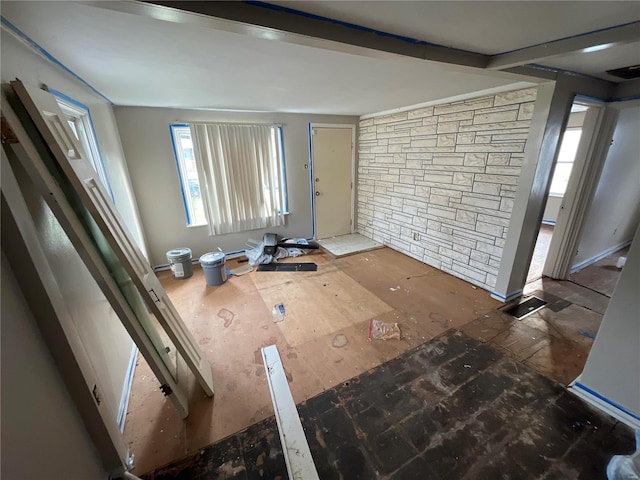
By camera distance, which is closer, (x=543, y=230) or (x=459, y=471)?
(x=459, y=471)

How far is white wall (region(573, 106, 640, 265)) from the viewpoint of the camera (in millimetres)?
2850

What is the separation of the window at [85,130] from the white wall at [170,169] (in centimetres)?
103

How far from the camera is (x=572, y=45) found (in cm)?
145

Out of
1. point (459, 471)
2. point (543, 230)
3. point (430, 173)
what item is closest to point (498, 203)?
point (430, 173)

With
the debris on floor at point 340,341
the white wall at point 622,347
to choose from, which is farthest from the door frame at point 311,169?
the white wall at point 622,347

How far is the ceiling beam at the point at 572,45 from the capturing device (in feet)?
4.25

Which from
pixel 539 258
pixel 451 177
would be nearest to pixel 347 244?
pixel 451 177

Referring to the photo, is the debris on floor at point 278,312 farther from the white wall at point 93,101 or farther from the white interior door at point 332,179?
the white interior door at point 332,179

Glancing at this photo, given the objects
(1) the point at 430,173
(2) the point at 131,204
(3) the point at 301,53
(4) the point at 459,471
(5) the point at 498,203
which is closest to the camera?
(4) the point at 459,471

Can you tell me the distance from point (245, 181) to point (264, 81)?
1.86 m

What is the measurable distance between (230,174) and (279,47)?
2.50 metres

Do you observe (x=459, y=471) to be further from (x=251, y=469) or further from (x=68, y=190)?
(x=68, y=190)

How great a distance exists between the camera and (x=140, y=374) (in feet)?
6.51

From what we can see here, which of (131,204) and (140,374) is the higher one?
(131,204)
